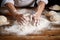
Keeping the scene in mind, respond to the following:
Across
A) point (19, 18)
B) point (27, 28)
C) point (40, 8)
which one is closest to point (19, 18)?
point (19, 18)

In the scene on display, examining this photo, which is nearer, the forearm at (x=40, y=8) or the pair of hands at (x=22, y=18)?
the pair of hands at (x=22, y=18)

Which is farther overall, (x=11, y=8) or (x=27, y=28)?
(x=11, y=8)

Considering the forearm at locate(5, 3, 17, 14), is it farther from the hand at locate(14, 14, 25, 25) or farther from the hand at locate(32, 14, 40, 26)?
the hand at locate(32, 14, 40, 26)

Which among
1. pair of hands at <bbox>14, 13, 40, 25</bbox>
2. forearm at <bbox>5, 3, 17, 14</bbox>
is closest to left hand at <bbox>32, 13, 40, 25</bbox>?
pair of hands at <bbox>14, 13, 40, 25</bbox>

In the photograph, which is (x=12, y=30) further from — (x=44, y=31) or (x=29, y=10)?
(x=29, y=10)

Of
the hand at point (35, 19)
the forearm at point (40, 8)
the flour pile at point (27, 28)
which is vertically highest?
the forearm at point (40, 8)

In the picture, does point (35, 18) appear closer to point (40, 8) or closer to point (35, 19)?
point (35, 19)

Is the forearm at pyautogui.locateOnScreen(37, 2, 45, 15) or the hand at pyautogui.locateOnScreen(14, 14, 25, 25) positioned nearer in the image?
the hand at pyautogui.locateOnScreen(14, 14, 25, 25)

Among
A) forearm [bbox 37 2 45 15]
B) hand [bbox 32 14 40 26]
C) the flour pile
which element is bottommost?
the flour pile

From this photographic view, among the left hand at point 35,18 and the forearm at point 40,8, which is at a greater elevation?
the forearm at point 40,8

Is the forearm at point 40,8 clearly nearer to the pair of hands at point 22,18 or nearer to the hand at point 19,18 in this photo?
the pair of hands at point 22,18

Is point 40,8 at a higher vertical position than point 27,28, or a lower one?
higher

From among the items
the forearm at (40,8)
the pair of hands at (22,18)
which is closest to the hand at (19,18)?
the pair of hands at (22,18)

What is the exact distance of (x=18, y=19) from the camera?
1.32 meters
